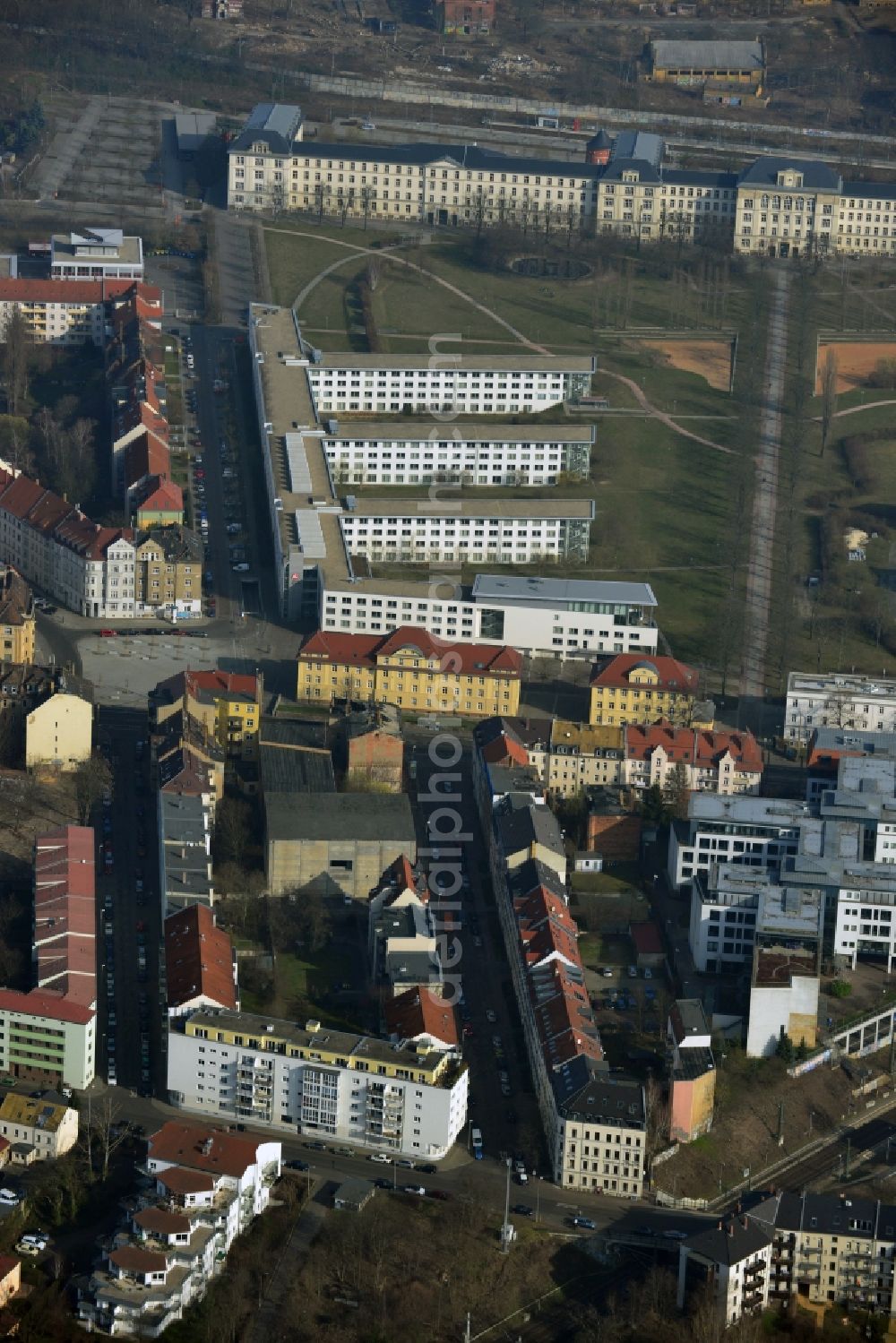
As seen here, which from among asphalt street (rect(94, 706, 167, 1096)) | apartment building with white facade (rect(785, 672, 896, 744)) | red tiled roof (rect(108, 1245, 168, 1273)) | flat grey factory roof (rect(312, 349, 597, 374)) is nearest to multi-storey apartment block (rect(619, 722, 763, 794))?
apartment building with white facade (rect(785, 672, 896, 744))

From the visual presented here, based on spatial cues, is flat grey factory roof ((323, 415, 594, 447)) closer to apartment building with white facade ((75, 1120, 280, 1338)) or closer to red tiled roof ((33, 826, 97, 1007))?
red tiled roof ((33, 826, 97, 1007))

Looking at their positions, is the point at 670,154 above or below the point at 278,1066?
above

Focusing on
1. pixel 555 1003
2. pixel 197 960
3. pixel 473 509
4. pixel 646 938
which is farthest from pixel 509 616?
pixel 197 960

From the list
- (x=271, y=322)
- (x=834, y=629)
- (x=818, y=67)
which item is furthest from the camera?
(x=818, y=67)

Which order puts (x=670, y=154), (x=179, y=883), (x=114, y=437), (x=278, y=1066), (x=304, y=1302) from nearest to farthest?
(x=304, y=1302) → (x=278, y=1066) → (x=179, y=883) → (x=114, y=437) → (x=670, y=154)

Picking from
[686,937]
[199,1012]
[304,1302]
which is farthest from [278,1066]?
[686,937]

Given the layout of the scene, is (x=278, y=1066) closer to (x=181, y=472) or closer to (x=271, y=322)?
(x=181, y=472)
